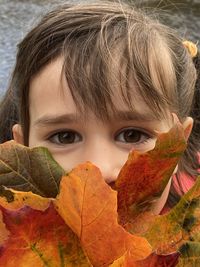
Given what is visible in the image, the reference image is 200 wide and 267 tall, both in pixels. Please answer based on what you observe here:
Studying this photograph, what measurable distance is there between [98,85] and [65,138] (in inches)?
4.7

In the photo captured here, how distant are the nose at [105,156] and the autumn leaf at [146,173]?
253 millimetres

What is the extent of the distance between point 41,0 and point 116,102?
569cm

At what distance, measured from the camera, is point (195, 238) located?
0.50 metres

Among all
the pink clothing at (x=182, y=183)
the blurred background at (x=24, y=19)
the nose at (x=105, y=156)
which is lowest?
the blurred background at (x=24, y=19)

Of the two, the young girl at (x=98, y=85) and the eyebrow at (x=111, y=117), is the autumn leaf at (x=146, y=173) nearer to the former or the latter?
the young girl at (x=98, y=85)

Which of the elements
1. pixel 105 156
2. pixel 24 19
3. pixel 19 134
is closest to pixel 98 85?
pixel 105 156

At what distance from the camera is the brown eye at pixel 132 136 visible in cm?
95

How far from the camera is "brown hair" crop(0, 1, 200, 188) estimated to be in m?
1.01

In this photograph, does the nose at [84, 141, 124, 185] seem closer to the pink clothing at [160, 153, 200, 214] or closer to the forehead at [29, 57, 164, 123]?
the forehead at [29, 57, 164, 123]

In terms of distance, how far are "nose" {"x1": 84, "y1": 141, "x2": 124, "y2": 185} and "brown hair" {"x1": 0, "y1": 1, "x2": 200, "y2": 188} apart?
0.07 m

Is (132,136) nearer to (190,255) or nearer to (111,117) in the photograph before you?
(111,117)

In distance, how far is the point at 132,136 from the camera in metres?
0.97

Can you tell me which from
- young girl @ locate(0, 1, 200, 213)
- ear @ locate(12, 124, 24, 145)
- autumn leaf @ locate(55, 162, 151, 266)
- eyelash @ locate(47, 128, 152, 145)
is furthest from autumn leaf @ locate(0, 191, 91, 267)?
ear @ locate(12, 124, 24, 145)

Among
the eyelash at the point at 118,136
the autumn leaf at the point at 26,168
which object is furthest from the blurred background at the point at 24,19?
the autumn leaf at the point at 26,168
